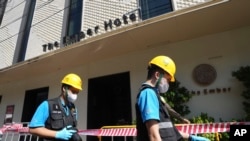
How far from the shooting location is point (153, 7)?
6.79 metres

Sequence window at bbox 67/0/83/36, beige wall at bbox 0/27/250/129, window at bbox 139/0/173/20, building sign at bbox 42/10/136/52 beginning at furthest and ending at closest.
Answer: window at bbox 67/0/83/36, building sign at bbox 42/10/136/52, window at bbox 139/0/173/20, beige wall at bbox 0/27/250/129

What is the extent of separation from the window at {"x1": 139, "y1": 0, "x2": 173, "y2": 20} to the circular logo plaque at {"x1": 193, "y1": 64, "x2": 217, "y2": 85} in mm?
2071

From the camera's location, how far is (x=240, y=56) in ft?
16.4

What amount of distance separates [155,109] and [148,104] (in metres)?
0.07

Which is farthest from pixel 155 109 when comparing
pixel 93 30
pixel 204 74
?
pixel 93 30

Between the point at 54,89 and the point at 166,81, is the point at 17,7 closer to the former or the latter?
the point at 54,89

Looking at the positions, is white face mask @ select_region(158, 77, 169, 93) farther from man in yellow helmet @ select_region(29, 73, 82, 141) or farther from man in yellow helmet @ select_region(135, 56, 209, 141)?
man in yellow helmet @ select_region(29, 73, 82, 141)

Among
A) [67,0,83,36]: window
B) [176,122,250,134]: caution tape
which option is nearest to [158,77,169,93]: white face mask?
[176,122,250,134]: caution tape

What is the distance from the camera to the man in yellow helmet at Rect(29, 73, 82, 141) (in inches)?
96.3

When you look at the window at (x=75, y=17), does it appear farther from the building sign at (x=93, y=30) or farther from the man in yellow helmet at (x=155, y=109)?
the man in yellow helmet at (x=155, y=109)

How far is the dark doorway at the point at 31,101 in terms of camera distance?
8734mm

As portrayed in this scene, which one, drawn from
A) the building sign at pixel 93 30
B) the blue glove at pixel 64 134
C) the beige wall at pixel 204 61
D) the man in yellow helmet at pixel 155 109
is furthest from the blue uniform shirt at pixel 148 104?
the building sign at pixel 93 30

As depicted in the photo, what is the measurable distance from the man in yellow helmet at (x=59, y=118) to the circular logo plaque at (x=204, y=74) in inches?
134

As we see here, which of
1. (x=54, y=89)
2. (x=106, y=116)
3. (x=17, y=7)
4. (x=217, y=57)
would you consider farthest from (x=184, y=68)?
(x=17, y=7)
